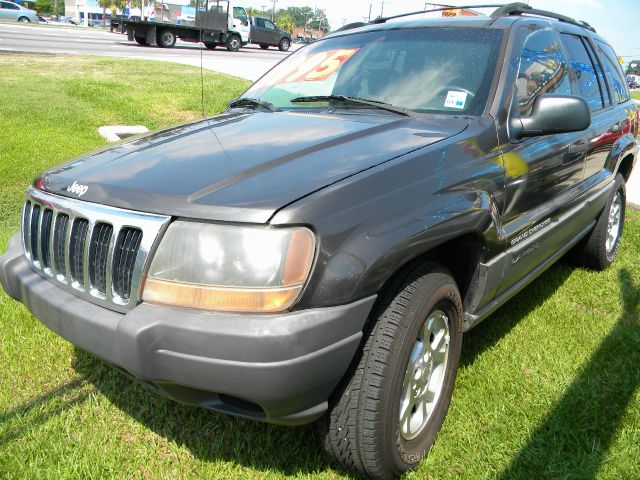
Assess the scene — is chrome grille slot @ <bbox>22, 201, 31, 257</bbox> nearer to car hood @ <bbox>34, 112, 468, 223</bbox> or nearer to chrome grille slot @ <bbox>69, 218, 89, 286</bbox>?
car hood @ <bbox>34, 112, 468, 223</bbox>

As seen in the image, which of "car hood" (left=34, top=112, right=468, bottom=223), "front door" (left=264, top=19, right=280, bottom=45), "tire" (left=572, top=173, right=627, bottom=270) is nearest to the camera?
"car hood" (left=34, top=112, right=468, bottom=223)

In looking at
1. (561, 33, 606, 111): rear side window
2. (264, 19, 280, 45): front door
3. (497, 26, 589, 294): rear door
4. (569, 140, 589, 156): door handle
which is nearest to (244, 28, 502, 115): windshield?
(497, 26, 589, 294): rear door

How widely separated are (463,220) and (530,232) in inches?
32.9

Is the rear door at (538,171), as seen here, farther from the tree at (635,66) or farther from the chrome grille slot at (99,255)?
the tree at (635,66)

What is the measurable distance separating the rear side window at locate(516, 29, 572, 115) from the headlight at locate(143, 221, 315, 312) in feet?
5.64

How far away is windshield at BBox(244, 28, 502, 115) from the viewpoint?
296cm

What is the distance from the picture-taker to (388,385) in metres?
2.07

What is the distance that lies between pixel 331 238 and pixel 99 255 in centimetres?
84

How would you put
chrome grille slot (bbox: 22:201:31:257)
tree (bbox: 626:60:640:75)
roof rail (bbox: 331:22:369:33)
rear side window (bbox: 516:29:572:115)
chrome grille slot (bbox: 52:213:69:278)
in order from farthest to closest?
tree (bbox: 626:60:640:75)
roof rail (bbox: 331:22:369:33)
rear side window (bbox: 516:29:572:115)
chrome grille slot (bbox: 22:201:31:257)
chrome grille slot (bbox: 52:213:69:278)

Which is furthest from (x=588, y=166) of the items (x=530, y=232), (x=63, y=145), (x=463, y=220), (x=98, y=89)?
(x=98, y=89)

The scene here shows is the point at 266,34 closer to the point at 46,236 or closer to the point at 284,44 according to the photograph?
the point at 284,44

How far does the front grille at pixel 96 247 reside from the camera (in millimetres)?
1982

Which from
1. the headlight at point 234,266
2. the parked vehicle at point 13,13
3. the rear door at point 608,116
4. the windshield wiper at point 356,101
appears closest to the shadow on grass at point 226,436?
the headlight at point 234,266

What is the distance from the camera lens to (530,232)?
3.02 meters
